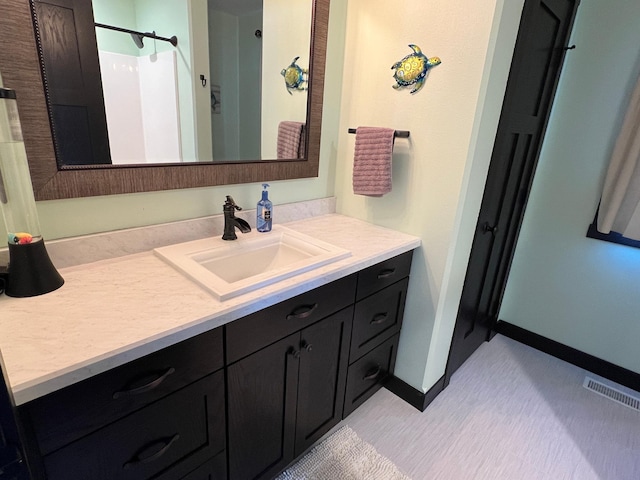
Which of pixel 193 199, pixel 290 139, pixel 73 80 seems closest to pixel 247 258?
pixel 193 199

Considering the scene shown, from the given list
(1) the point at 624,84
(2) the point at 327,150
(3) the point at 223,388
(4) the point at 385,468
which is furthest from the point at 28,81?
(1) the point at 624,84

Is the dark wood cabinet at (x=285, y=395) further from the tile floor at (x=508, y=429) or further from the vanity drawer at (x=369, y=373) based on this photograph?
the tile floor at (x=508, y=429)

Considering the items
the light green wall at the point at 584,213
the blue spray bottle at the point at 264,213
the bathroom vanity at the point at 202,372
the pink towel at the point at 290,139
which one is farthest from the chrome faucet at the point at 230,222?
the light green wall at the point at 584,213

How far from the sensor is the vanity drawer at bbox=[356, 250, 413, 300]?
1.42 meters

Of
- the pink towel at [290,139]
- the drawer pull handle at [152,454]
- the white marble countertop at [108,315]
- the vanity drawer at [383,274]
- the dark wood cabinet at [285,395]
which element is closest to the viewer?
the white marble countertop at [108,315]

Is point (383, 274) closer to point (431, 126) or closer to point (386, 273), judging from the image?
point (386, 273)

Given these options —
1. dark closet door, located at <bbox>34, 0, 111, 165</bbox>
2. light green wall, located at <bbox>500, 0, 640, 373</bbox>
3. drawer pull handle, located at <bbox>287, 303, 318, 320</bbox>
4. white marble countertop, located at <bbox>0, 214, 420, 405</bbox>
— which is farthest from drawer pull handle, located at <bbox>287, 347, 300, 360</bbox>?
light green wall, located at <bbox>500, 0, 640, 373</bbox>

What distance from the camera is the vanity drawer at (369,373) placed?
5.27 feet

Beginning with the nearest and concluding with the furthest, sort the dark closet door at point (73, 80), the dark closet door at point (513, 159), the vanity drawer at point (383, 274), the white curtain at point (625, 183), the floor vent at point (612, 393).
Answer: the dark closet door at point (73, 80) < the vanity drawer at point (383, 274) < the dark closet door at point (513, 159) < the white curtain at point (625, 183) < the floor vent at point (612, 393)

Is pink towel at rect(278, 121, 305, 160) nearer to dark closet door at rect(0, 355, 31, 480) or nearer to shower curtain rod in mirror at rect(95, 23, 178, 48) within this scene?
shower curtain rod in mirror at rect(95, 23, 178, 48)

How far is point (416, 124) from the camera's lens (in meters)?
1.55

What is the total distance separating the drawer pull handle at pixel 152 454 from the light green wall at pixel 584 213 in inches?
89.4

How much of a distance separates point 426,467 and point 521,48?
1826mm

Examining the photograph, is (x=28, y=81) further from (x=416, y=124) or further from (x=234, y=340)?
(x=416, y=124)
